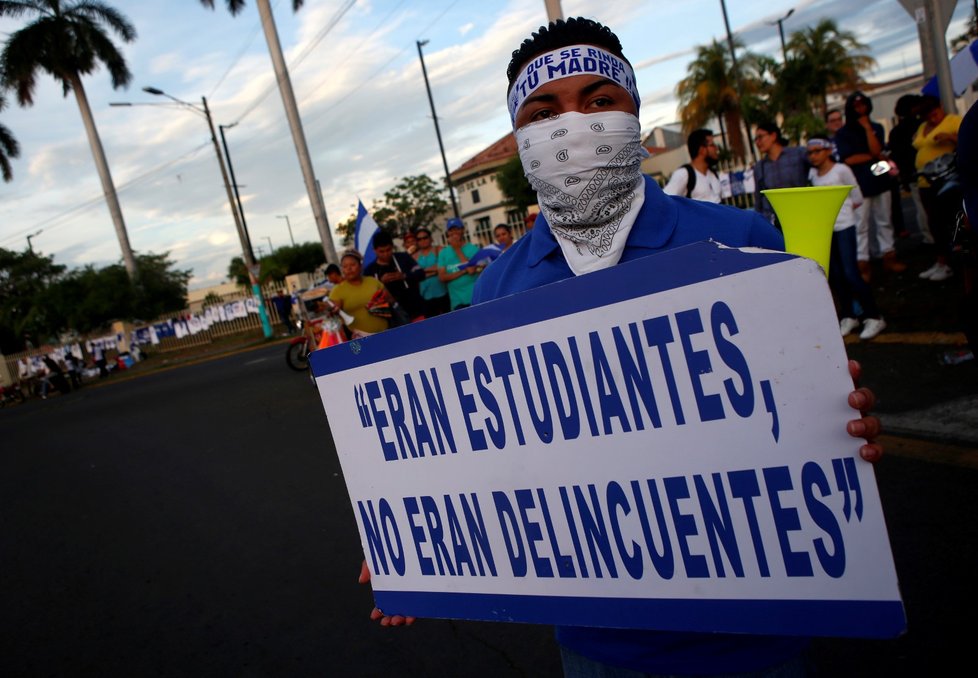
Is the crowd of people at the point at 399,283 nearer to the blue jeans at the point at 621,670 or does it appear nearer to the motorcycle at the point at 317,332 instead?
the motorcycle at the point at 317,332

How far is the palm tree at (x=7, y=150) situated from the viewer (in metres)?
39.8

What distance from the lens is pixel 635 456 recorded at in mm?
1227

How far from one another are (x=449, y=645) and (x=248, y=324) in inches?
1263

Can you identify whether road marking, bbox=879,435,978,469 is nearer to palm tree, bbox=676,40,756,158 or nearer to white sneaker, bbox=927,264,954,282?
white sneaker, bbox=927,264,954,282

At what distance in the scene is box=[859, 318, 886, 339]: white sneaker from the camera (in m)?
6.22

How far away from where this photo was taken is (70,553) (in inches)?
210

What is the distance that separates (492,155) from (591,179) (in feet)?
205

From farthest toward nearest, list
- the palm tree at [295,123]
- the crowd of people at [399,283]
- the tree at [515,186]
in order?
the tree at [515,186], the palm tree at [295,123], the crowd of people at [399,283]

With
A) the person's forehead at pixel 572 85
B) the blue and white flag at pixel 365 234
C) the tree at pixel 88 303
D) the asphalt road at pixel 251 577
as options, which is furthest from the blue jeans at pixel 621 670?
the tree at pixel 88 303

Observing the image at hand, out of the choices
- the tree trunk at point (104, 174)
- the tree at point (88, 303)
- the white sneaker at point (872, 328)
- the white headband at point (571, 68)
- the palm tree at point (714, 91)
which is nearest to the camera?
the white headband at point (571, 68)

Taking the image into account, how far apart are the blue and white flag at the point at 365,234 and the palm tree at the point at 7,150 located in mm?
39773

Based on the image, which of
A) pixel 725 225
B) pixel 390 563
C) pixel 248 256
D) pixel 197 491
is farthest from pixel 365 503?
pixel 248 256

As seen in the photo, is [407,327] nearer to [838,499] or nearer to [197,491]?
[838,499]

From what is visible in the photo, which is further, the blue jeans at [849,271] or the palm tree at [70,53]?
the palm tree at [70,53]
